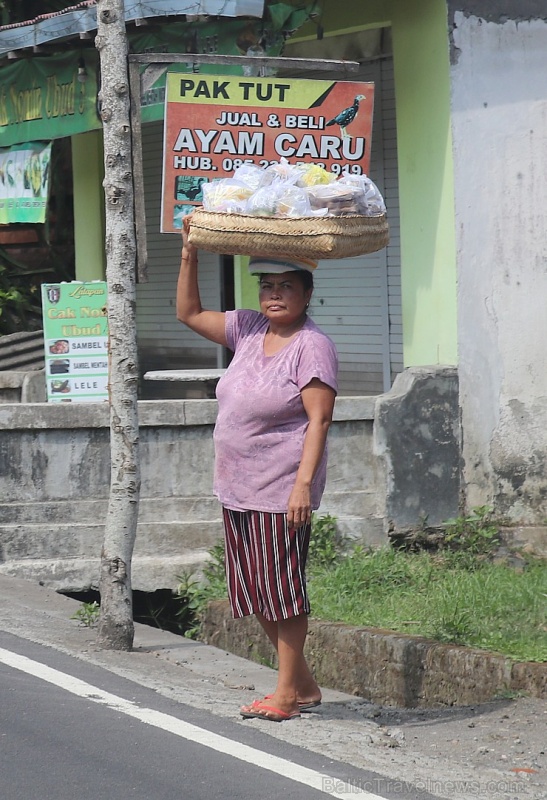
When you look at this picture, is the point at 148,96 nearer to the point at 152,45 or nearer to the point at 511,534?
the point at 152,45

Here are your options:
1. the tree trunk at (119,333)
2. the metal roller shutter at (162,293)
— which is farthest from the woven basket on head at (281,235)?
the metal roller shutter at (162,293)

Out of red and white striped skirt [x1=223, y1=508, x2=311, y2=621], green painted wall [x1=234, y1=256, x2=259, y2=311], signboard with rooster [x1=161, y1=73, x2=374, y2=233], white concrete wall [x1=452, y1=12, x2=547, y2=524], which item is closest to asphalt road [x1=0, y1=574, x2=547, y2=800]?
red and white striped skirt [x1=223, y1=508, x2=311, y2=621]

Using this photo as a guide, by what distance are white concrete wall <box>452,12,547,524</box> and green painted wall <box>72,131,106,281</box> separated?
4.52 meters

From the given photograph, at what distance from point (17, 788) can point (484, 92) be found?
19.7 ft

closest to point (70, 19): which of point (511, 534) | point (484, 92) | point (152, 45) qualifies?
point (152, 45)

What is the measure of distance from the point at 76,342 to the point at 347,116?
8.64 ft

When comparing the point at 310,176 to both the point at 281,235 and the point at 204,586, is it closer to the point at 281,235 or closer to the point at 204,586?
the point at 281,235

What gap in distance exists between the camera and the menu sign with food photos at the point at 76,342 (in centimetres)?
920

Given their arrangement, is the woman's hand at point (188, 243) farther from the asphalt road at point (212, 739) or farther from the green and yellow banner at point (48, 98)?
the green and yellow banner at point (48, 98)

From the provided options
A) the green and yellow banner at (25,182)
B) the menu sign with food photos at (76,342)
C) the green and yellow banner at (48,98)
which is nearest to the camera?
the menu sign with food photos at (76,342)

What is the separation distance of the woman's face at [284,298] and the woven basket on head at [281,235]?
0.11 meters

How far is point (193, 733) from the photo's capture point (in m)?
4.61

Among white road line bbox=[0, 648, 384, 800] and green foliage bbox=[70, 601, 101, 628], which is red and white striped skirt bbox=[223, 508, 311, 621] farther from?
green foliage bbox=[70, 601, 101, 628]

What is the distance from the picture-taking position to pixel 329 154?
334 inches
